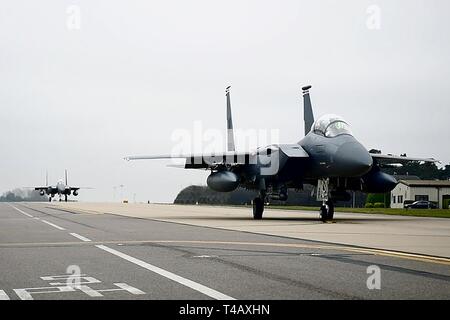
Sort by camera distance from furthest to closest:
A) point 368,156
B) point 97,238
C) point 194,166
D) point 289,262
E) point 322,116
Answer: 1. point 194,166
2. point 322,116
3. point 368,156
4. point 97,238
5. point 289,262

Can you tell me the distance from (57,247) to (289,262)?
6.21 meters

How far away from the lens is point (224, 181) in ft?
104

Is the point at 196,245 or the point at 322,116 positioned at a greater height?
the point at 322,116

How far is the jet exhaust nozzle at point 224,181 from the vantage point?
3156 cm

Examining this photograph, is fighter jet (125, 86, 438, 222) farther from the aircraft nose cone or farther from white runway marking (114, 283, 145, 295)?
white runway marking (114, 283, 145, 295)

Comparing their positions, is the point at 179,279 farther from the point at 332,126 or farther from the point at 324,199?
the point at 324,199

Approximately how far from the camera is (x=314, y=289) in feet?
27.8

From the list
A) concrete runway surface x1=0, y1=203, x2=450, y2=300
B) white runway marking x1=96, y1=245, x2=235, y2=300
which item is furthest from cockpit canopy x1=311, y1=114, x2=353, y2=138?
white runway marking x1=96, y1=245, x2=235, y2=300

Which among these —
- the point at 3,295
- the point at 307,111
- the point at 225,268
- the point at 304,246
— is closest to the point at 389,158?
the point at 307,111

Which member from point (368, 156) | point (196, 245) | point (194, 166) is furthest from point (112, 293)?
point (194, 166)

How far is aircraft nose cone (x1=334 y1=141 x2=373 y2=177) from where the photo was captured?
25.9 meters

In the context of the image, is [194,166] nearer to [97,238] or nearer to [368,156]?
[368,156]

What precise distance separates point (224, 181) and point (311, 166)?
4.81 meters

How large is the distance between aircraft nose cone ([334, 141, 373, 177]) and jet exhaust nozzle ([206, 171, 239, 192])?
252 inches
